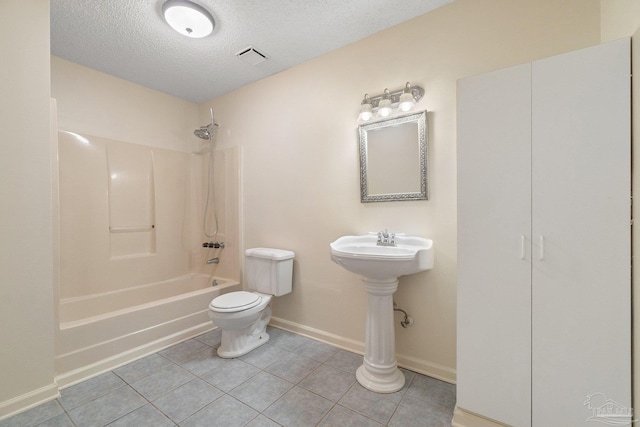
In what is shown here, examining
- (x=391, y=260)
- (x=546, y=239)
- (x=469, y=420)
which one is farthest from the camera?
(x=391, y=260)

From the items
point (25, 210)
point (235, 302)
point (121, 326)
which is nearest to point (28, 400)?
point (121, 326)

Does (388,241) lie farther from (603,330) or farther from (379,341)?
(603,330)

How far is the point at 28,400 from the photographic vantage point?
1.47 meters

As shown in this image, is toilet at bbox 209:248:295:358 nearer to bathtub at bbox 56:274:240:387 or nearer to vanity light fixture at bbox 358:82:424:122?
bathtub at bbox 56:274:240:387

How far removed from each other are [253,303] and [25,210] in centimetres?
149

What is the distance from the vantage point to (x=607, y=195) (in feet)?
3.40

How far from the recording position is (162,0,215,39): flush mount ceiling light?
1638 mm

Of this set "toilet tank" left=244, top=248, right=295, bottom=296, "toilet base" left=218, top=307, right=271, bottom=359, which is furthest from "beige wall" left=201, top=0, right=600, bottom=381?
"toilet base" left=218, top=307, right=271, bottom=359

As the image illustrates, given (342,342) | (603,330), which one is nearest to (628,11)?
(603,330)

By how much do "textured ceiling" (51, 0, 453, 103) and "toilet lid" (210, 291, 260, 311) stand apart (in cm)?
204

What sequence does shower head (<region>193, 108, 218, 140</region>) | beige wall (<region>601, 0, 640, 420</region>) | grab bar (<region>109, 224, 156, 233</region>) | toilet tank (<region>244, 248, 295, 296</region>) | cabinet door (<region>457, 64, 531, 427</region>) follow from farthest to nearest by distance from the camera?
shower head (<region>193, 108, 218, 140</region>)
grab bar (<region>109, 224, 156, 233</region>)
toilet tank (<region>244, 248, 295, 296</region>)
cabinet door (<region>457, 64, 531, 427</region>)
beige wall (<region>601, 0, 640, 420</region>)

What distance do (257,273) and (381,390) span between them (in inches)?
52.9

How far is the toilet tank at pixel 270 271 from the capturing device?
2.26 meters

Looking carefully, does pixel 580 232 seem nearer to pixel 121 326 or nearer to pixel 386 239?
pixel 386 239
